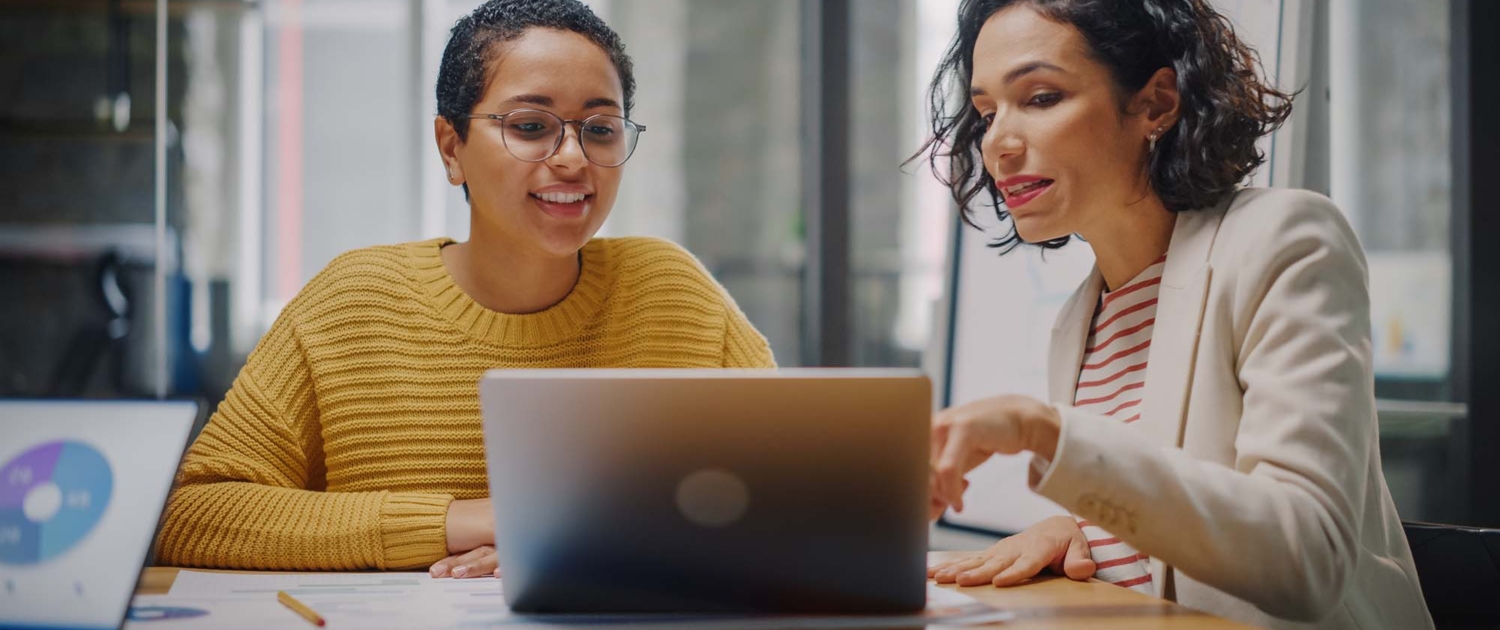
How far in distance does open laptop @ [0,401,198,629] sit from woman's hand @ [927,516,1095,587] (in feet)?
2.36

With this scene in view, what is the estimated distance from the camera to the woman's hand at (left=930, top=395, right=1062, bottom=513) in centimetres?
88

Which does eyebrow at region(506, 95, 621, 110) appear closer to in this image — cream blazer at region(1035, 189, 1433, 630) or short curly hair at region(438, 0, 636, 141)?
short curly hair at region(438, 0, 636, 141)

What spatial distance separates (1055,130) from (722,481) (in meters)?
0.63

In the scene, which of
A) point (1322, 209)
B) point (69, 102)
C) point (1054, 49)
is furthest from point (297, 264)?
point (1322, 209)

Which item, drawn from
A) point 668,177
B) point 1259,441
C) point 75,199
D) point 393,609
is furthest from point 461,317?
point 668,177

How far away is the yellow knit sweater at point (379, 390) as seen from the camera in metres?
1.26

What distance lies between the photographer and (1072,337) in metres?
1.39

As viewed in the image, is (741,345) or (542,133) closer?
(542,133)

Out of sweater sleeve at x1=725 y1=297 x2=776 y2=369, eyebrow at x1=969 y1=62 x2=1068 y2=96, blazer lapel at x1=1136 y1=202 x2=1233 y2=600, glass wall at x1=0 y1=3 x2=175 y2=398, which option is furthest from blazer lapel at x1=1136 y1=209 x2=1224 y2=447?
glass wall at x1=0 y1=3 x2=175 y2=398

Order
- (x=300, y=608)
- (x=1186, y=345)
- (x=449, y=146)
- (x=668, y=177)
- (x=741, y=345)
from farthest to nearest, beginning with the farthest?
(x=668, y=177), (x=741, y=345), (x=449, y=146), (x=1186, y=345), (x=300, y=608)

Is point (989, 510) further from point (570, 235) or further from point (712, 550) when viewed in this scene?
point (712, 550)

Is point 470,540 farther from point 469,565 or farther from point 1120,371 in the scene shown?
point 1120,371

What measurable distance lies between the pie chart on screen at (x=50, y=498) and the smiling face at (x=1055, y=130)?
938mm

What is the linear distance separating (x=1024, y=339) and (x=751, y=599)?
1435 millimetres
